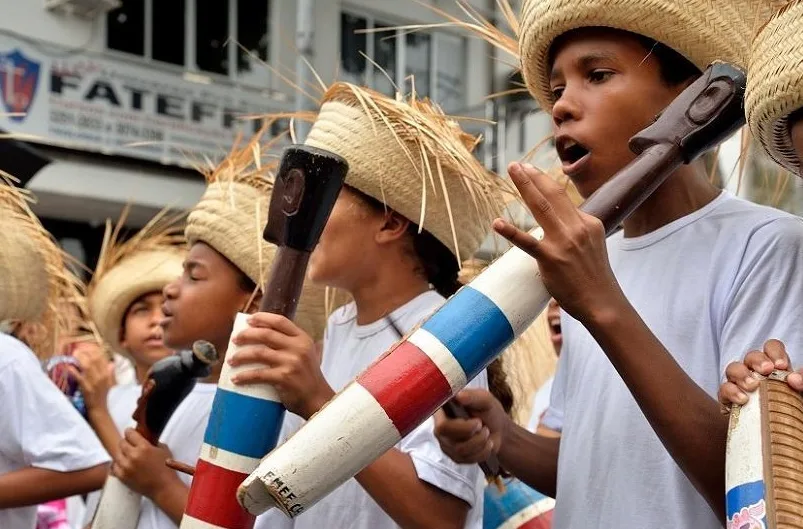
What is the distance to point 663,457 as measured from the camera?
2.22 metres

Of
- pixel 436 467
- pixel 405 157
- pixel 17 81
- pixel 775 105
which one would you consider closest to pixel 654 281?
pixel 775 105

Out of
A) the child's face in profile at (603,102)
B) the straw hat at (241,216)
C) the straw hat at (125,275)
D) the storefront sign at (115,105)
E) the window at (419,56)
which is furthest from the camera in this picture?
the window at (419,56)

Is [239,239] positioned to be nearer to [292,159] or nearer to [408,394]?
[292,159]

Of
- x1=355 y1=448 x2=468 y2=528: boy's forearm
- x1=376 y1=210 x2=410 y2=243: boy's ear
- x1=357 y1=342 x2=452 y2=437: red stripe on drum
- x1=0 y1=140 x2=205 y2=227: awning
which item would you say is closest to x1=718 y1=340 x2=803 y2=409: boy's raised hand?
x1=357 y1=342 x2=452 y2=437: red stripe on drum

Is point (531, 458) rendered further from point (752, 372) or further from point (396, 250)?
point (752, 372)

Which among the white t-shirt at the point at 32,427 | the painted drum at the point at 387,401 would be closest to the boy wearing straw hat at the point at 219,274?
the white t-shirt at the point at 32,427

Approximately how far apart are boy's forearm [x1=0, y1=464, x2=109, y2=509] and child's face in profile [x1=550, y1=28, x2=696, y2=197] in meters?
2.00

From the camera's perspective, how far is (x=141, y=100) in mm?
14797

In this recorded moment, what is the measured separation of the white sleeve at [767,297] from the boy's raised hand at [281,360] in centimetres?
71

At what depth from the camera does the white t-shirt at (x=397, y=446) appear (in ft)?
8.90

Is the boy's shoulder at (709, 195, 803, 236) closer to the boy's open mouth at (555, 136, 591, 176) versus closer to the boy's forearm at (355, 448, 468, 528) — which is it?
the boy's open mouth at (555, 136, 591, 176)

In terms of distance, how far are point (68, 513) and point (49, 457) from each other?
2701 millimetres

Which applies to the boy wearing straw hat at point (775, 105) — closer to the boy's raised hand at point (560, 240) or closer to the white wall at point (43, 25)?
the boy's raised hand at point (560, 240)

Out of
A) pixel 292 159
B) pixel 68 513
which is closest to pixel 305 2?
pixel 68 513
